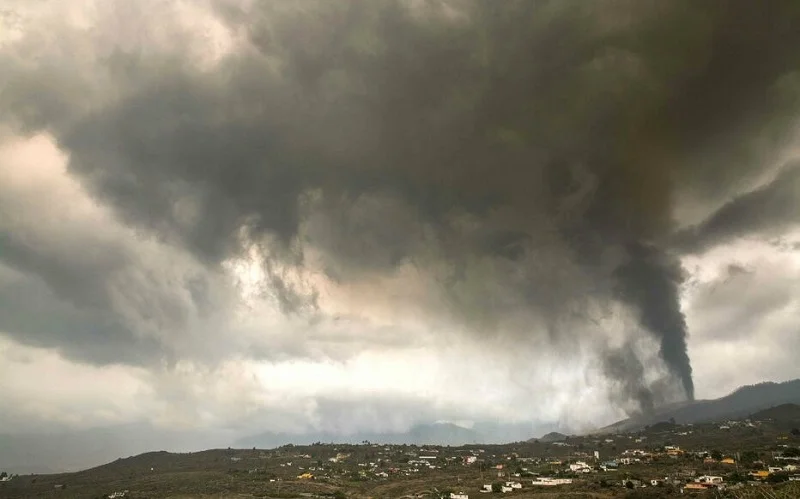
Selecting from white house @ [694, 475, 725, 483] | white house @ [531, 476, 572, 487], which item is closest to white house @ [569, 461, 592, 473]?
white house @ [531, 476, 572, 487]

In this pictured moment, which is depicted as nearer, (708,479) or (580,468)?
(708,479)

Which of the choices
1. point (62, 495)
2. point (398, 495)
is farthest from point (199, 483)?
point (398, 495)

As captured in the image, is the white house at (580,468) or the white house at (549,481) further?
the white house at (580,468)

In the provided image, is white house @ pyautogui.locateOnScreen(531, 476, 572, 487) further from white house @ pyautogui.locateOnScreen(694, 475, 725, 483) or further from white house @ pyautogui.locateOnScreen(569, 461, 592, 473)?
white house @ pyautogui.locateOnScreen(694, 475, 725, 483)

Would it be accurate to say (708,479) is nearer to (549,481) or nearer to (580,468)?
(549,481)

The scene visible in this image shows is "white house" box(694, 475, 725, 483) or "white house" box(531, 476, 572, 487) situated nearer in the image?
"white house" box(694, 475, 725, 483)

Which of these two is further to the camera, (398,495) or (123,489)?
(123,489)

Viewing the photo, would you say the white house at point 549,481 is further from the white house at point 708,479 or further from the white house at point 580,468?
the white house at point 708,479

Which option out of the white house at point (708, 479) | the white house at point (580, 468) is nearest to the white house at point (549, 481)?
the white house at point (580, 468)

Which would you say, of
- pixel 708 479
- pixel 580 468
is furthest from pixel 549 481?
pixel 708 479

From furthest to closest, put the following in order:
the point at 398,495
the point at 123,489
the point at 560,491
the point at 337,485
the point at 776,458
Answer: the point at 123,489, the point at 337,485, the point at 776,458, the point at 398,495, the point at 560,491

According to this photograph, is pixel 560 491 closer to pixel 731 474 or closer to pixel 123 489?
pixel 731 474

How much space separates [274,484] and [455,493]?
7448cm

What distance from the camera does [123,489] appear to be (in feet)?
618
